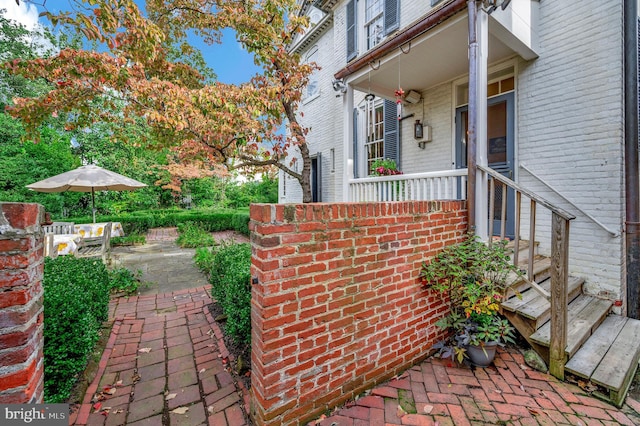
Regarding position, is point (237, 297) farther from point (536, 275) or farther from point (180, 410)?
point (536, 275)

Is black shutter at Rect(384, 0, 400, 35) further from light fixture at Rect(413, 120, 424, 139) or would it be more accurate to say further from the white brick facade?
the white brick facade

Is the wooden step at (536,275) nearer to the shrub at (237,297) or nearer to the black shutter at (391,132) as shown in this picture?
the shrub at (237,297)

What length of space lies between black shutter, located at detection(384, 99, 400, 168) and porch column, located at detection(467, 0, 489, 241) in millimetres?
2704

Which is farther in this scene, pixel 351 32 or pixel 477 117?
pixel 351 32

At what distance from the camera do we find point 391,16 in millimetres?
5672

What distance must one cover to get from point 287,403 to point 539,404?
1.87 meters

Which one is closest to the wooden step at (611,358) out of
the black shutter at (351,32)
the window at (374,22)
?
the window at (374,22)

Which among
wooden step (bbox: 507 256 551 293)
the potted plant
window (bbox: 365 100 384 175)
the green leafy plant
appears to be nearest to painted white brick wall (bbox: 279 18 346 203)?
window (bbox: 365 100 384 175)

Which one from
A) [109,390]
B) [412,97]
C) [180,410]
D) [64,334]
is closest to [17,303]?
[64,334]

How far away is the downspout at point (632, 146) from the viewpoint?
3.15 meters

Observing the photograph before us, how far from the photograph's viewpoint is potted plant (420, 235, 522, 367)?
7.97 feet

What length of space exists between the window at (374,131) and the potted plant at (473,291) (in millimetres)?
4066

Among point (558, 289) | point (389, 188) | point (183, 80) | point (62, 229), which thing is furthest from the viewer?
point (62, 229)

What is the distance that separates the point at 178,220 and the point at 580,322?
11.9 metres
